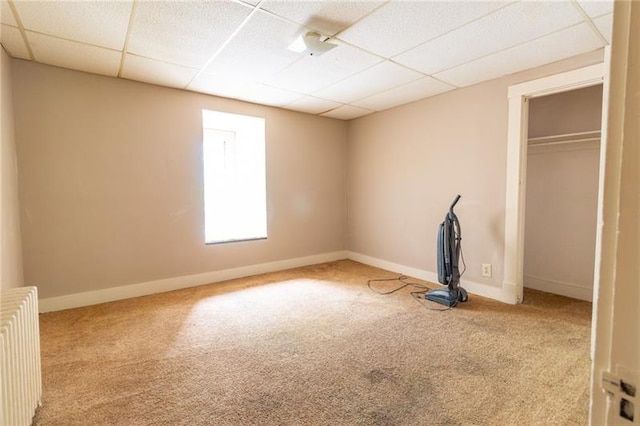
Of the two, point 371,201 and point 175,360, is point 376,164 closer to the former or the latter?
point 371,201

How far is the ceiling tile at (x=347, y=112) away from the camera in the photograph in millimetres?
4180

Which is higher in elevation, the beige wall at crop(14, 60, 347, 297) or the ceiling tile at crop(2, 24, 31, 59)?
the ceiling tile at crop(2, 24, 31, 59)

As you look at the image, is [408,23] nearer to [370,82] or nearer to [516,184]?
[370,82]

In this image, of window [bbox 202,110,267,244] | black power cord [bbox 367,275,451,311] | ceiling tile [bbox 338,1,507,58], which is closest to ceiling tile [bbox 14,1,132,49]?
ceiling tile [bbox 338,1,507,58]

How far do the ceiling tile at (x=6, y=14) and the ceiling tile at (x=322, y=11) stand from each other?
1.58 metres

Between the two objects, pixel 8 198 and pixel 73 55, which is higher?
pixel 73 55

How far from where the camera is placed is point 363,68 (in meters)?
2.84

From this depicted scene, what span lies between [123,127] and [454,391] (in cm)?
361

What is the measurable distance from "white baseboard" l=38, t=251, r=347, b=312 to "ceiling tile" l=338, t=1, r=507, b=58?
2.89m

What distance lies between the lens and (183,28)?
2148 mm

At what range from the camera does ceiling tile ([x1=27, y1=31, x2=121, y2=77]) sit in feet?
7.68

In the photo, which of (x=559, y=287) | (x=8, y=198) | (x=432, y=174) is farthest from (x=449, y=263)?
(x=8, y=198)

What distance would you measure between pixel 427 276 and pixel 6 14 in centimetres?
431

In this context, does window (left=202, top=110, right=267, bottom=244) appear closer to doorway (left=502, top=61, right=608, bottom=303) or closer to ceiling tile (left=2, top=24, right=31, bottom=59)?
ceiling tile (left=2, top=24, right=31, bottom=59)
